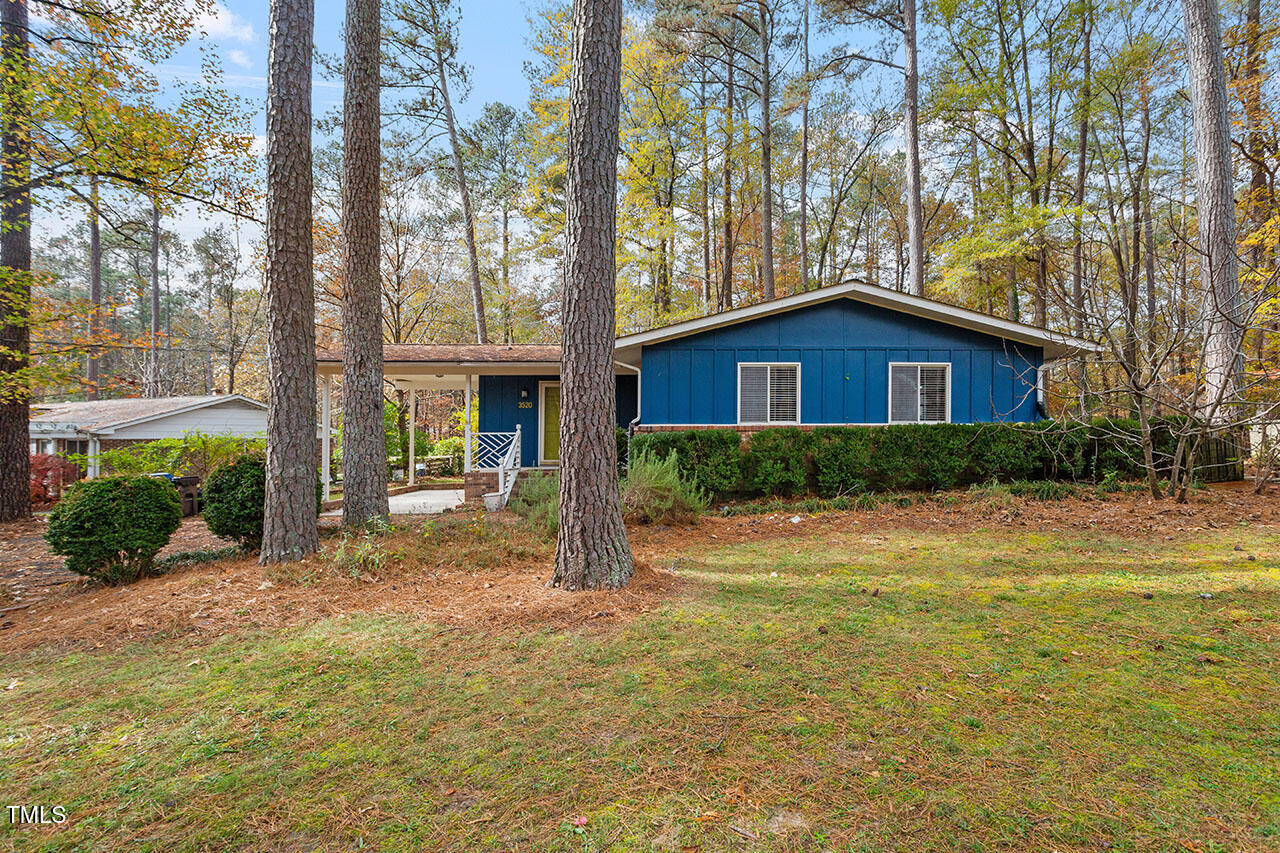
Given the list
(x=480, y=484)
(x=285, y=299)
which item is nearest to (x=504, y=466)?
(x=480, y=484)

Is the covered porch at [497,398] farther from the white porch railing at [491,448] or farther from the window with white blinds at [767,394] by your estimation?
the window with white blinds at [767,394]

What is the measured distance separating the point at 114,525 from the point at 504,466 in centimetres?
581

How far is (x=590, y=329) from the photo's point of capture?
4484 millimetres

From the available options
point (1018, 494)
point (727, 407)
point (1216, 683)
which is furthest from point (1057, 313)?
point (1216, 683)

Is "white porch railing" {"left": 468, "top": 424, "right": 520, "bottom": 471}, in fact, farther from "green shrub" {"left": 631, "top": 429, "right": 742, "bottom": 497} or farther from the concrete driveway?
"green shrub" {"left": 631, "top": 429, "right": 742, "bottom": 497}

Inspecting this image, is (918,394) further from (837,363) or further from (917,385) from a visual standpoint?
(837,363)

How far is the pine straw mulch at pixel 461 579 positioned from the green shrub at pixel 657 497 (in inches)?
8.4

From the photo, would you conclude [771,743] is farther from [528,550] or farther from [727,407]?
[727,407]

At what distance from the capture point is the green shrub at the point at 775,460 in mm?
9164

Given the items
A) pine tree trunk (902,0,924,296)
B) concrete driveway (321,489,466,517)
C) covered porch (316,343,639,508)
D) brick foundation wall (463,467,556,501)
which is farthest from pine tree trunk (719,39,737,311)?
concrete driveway (321,489,466,517)

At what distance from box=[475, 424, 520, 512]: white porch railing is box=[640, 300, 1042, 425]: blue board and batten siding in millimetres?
2796

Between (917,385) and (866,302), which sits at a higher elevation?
(866,302)

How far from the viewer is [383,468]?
6.93 metres

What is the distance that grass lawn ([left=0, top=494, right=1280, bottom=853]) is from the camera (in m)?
1.86
